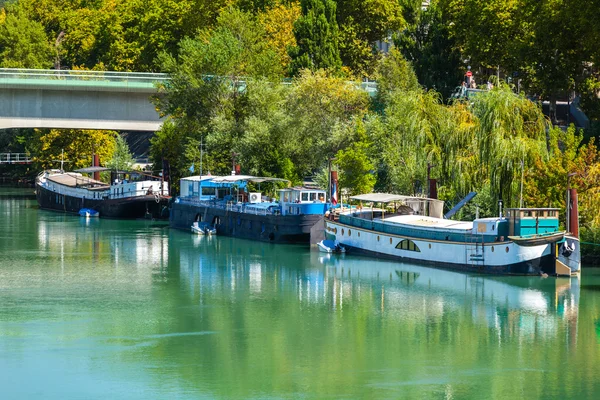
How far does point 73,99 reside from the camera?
100 m

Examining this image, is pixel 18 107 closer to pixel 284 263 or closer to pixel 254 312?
pixel 284 263

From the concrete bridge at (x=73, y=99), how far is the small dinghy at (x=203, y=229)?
18591 mm

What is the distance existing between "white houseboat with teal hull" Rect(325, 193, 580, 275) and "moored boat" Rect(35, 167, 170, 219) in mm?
29080

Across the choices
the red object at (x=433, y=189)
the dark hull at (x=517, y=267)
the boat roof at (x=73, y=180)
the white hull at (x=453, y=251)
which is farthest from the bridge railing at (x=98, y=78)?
the dark hull at (x=517, y=267)

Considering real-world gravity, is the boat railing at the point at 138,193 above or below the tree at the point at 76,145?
below

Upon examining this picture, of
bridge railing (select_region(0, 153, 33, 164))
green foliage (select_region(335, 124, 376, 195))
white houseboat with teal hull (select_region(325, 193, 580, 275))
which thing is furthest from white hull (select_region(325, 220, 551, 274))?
bridge railing (select_region(0, 153, 33, 164))

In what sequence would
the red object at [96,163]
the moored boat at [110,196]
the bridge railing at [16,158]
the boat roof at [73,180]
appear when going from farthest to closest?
the bridge railing at [16,158]
the red object at [96,163]
the boat roof at [73,180]
the moored boat at [110,196]

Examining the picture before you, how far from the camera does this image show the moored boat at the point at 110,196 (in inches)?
3777

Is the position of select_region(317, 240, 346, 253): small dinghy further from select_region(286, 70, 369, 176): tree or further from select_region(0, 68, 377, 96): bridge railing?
select_region(0, 68, 377, 96): bridge railing

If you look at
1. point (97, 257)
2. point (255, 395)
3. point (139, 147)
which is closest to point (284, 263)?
point (97, 257)

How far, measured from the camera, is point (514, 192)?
67.9 m

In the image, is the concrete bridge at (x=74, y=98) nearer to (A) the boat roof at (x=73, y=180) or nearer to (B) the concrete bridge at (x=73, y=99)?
(B) the concrete bridge at (x=73, y=99)

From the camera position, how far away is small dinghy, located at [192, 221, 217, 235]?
83.8 m

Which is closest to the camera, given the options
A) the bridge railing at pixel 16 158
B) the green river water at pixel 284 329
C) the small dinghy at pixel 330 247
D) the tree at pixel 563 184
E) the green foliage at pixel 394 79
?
the green river water at pixel 284 329
